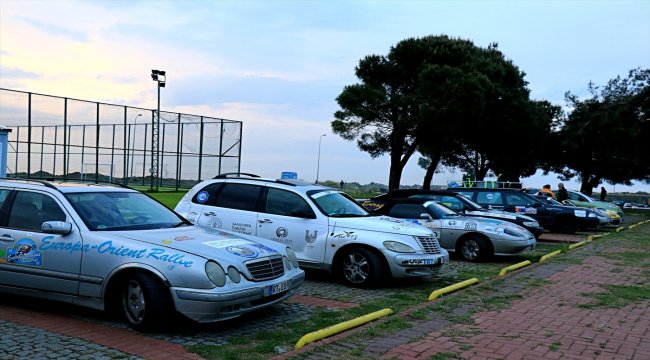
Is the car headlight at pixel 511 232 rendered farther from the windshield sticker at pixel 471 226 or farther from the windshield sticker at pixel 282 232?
the windshield sticker at pixel 282 232

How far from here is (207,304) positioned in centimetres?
538

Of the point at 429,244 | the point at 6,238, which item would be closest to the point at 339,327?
the point at 429,244

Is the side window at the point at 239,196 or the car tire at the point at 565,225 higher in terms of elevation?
the side window at the point at 239,196

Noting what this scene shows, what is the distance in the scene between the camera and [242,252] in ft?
19.5

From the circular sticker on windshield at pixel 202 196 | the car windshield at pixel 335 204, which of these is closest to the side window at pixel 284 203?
the car windshield at pixel 335 204

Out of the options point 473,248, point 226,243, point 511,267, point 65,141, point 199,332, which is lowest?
point 199,332

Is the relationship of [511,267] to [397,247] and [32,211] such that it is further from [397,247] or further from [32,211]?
[32,211]

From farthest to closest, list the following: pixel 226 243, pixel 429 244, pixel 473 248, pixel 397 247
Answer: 1. pixel 473 248
2. pixel 429 244
3. pixel 397 247
4. pixel 226 243

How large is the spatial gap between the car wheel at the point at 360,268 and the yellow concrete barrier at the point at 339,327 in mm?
1586

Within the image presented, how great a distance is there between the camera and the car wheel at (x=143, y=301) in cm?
545

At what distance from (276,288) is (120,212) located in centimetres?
204

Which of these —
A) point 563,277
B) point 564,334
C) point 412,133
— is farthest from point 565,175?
point 564,334

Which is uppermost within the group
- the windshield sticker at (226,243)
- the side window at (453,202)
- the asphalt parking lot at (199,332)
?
the side window at (453,202)

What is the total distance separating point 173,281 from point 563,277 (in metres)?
6.95
